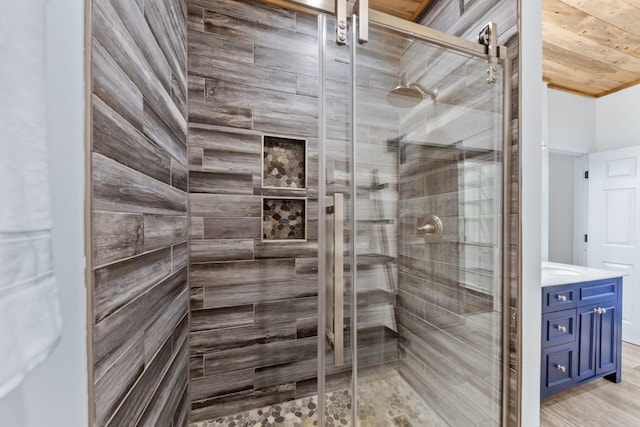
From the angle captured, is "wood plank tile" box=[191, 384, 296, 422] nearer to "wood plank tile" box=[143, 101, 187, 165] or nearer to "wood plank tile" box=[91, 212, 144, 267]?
"wood plank tile" box=[91, 212, 144, 267]

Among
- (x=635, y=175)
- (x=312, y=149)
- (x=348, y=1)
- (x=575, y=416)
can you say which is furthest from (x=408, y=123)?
(x=635, y=175)

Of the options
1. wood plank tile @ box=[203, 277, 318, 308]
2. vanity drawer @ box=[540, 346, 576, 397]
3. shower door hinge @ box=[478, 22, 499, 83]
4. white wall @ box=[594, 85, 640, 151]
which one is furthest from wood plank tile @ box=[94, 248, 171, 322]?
white wall @ box=[594, 85, 640, 151]

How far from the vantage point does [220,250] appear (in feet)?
5.15

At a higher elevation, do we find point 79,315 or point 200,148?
point 200,148

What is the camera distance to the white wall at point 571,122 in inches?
102

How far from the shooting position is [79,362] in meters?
0.56

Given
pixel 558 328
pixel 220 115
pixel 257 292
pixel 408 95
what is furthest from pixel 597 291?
pixel 220 115

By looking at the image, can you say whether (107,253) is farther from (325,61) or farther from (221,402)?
(221,402)

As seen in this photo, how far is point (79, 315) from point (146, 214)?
1.42 feet

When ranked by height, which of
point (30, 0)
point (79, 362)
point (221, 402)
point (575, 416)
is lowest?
point (575, 416)

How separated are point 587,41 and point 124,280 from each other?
3.16 m

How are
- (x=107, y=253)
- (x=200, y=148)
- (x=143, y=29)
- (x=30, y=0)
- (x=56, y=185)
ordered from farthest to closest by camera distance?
1. (x=200, y=148)
2. (x=143, y=29)
3. (x=107, y=253)
4. (x=56, y=185)
5. (x=30, y=0)

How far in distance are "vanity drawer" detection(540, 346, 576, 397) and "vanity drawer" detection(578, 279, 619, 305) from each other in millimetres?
326

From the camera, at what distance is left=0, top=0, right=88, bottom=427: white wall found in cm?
50
